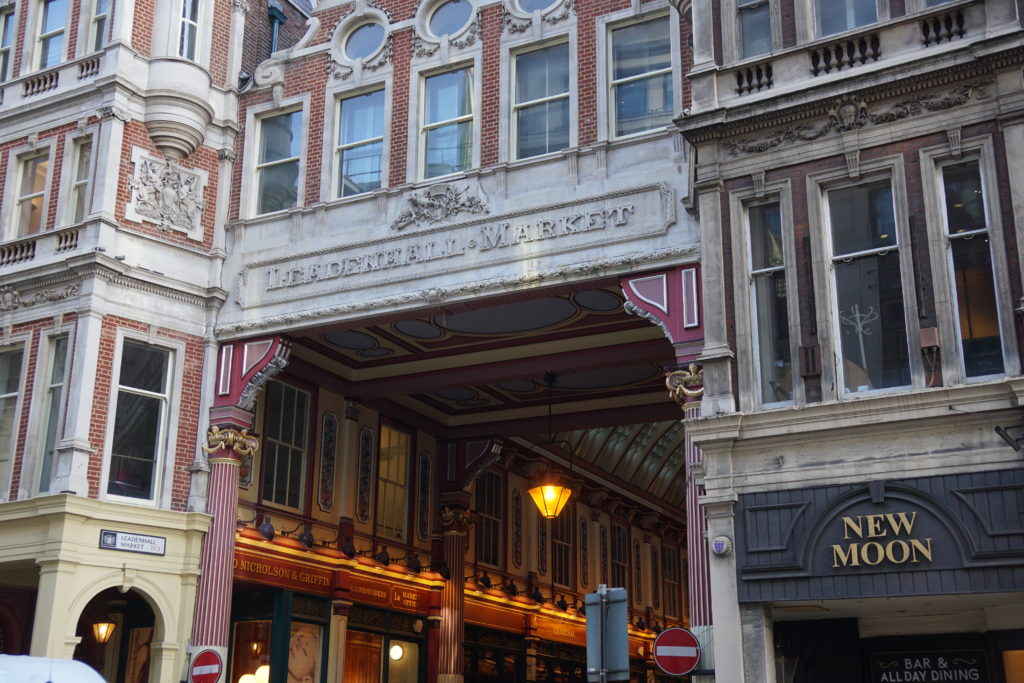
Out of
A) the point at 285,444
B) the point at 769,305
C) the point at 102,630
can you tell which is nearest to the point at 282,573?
the point at 285,444

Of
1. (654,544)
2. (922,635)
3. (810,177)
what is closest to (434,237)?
(810,177)

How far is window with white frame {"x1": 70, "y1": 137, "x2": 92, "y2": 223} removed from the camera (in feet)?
68.3

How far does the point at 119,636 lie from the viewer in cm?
2178

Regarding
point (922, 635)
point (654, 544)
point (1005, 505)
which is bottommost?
point (922, 635)

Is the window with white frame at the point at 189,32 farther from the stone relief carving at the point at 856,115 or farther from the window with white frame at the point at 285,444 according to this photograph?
the stone relief carving at the point at 856,115

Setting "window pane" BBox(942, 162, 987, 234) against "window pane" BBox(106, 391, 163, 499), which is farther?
"window pane" BBox(106, 391, 163, 499)

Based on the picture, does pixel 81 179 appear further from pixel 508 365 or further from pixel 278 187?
pixel 508 365

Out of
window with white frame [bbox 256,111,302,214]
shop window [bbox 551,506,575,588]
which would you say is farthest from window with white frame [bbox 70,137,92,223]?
shop window [bbox 551,506,575,588]

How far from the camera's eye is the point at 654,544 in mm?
36062

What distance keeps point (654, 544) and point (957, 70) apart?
77.0 ft

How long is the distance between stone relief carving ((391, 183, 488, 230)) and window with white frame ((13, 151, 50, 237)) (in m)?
6.60

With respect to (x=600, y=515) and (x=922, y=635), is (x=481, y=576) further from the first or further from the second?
(x=922, y=635)

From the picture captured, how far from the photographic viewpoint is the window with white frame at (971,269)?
45.3ft

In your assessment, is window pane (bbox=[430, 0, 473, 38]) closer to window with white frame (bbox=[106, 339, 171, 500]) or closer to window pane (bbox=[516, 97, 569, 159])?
window pane (bbox=[516, 97, 569, 159])
